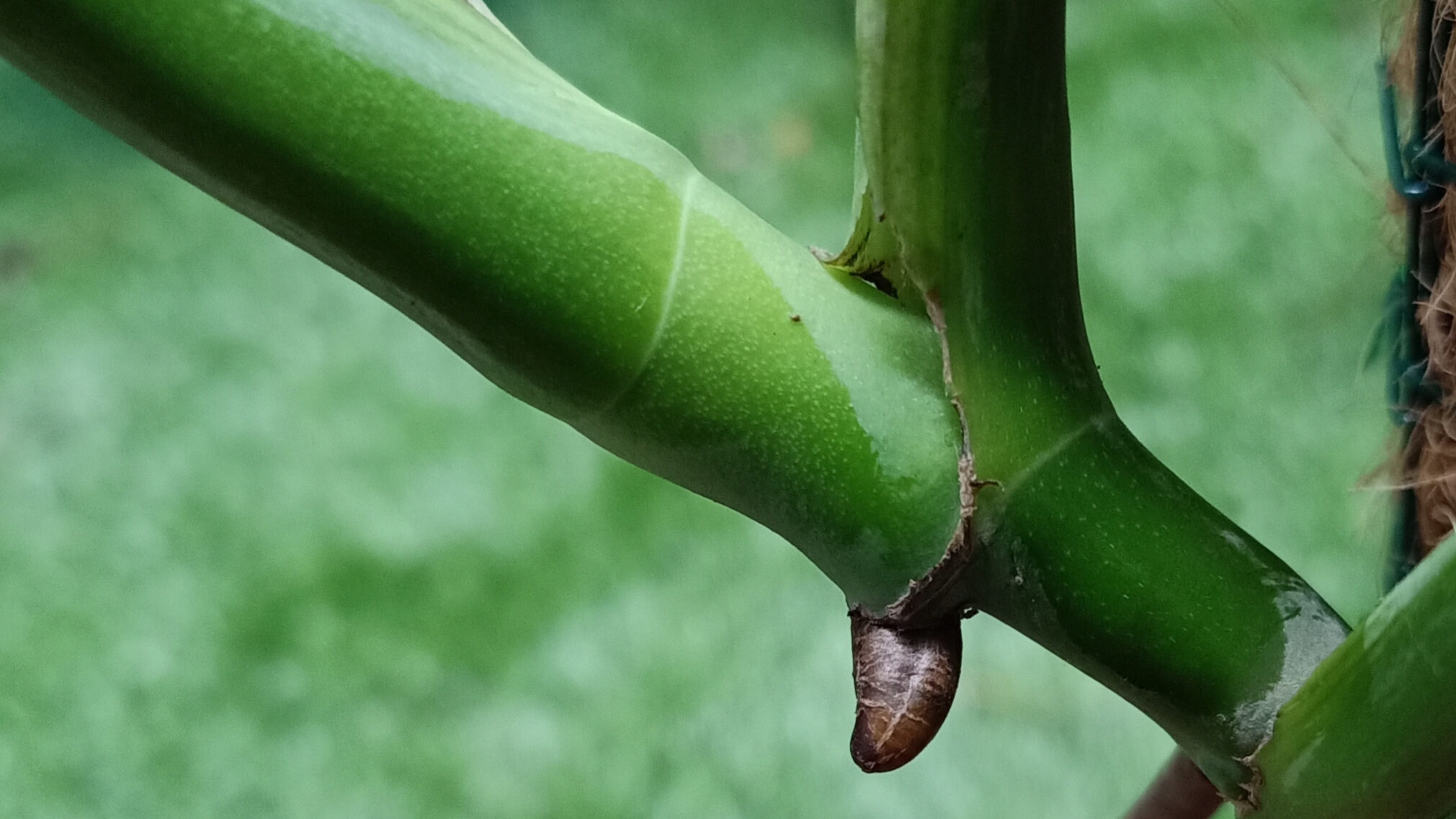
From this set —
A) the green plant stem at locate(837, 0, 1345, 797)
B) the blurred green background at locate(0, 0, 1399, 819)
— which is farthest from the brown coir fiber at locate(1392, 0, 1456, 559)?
the blurred green background at locate(0, 0, 1399, 819)

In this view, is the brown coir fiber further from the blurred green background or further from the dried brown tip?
the blurred green background

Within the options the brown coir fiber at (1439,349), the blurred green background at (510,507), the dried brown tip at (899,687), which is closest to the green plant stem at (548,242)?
the dried brown tip at (899,687)

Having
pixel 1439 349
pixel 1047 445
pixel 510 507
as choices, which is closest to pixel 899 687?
pixel 1047 445

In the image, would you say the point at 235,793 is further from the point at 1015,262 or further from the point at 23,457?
the point at 1015,262

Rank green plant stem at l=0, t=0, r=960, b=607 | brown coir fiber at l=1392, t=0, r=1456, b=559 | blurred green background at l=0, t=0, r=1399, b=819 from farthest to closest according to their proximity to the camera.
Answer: blurred green background at l=0, t=0, r=1399, b=819, brown coir fiber at l=1392, t=0, r=1456, b=559, green plant stem at l=0, t=0, r=960, b=607

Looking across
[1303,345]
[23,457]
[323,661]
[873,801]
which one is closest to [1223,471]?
[1303,345]

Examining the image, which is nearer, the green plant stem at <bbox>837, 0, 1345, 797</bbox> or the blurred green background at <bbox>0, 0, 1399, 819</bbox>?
the green plant stem at <bbox>837, 0, 1345, 797</bbox>

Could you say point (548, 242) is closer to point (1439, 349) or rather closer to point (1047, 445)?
point (1047, 445)
